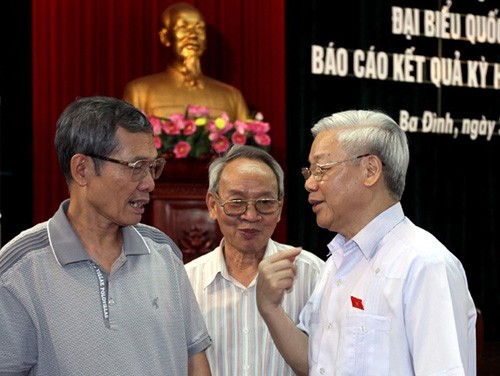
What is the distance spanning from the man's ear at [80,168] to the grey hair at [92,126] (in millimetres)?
12

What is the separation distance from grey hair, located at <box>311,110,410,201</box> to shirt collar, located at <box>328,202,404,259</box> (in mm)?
63

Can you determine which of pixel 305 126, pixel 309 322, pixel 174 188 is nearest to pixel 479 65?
pixel 305 126

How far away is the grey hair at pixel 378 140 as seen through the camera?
2.03 metres

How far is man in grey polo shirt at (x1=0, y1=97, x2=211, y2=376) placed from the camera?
1729 millimetres

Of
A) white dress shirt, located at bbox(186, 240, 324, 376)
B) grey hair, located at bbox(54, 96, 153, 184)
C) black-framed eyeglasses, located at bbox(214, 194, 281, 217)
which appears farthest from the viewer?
black-framed eyeglasses, located at bbox(214, 194, 281, 217)

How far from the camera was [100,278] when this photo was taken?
1.80m

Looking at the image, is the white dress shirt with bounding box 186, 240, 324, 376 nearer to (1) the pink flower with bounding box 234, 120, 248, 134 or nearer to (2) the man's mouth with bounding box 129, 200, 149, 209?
(2) the man's mouth with bounding box 129, 200, 149, 209

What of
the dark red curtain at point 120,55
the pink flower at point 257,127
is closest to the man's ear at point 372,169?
the pink flower at point 257,127

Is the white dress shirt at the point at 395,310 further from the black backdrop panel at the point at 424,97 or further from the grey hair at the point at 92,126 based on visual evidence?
the black backdrop panel at the point at 424,97

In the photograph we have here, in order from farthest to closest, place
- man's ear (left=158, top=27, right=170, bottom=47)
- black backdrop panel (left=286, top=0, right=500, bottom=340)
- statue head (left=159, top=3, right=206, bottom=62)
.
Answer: black backdrop panel (left=286, top=0, right=500, bottom=340)
man's ear (left=158, top=27, right=170, bottom=47)
statue head (left=159, top=3, right=206, bottom=62)

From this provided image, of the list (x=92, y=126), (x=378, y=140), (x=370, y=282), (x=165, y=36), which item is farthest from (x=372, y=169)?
(x=165, y=36)

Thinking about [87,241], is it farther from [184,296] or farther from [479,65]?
[479,65]

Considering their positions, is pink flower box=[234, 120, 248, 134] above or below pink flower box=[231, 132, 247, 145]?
above

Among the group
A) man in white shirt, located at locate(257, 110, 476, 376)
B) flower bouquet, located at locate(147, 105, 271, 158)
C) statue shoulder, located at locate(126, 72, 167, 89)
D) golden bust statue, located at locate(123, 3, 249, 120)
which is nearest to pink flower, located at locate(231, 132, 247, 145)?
flower bouquet, located at locate(147, 105, 271, 158)
